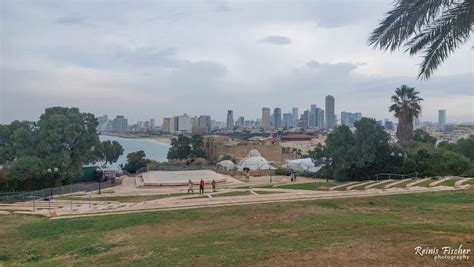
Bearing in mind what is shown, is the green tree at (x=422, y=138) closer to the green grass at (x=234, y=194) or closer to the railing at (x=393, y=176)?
the railing at (x=393, y=176)

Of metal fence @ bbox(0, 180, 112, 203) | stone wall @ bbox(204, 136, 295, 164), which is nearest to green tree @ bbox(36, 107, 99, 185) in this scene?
metal fence @ bbox(0, 180, 112, 203)

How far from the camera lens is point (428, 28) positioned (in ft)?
37.1

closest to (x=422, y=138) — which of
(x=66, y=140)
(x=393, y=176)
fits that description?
(x=393, y=176)

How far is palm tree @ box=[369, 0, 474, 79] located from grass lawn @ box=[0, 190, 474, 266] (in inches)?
195

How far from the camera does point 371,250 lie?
1106 centimetres

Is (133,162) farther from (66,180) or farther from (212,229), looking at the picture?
(212,229)

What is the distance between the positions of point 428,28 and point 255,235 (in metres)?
7.92

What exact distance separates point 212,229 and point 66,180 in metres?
28.0

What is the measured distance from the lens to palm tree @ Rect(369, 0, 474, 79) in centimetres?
1017

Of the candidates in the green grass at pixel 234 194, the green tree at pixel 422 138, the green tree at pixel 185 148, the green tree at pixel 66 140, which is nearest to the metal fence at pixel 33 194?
the green tree at pixel 66 140

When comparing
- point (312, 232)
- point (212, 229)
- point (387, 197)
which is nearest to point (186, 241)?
point (212, 229)

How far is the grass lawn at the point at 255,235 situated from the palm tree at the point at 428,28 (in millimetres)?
4961

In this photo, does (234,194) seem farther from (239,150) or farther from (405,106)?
(239,150)

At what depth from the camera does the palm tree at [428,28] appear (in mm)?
10172
